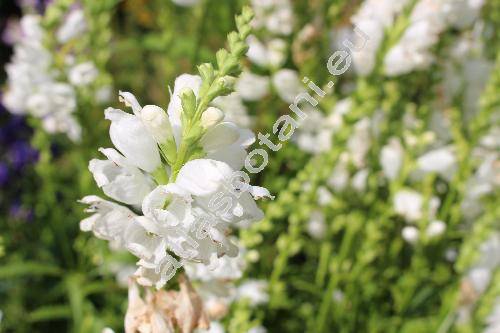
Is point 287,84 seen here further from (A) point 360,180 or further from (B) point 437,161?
(B) point 437,161

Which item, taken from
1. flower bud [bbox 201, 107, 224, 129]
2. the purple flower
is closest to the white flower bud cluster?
flower bud [bbox 201, 107, 224, 129]

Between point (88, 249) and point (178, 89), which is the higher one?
point (88, 249)

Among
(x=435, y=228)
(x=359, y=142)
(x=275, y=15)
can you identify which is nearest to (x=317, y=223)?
(x=359, y=142)

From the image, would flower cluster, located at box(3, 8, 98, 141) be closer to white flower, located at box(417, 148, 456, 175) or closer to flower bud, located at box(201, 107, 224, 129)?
white flower, located at box(417, 148, 456, 175)

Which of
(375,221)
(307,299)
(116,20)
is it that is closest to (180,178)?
(375,221)

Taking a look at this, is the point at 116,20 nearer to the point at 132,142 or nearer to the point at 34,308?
the point at 34,308

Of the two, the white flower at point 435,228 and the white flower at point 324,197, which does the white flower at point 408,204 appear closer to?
the white flower at point 435,228
